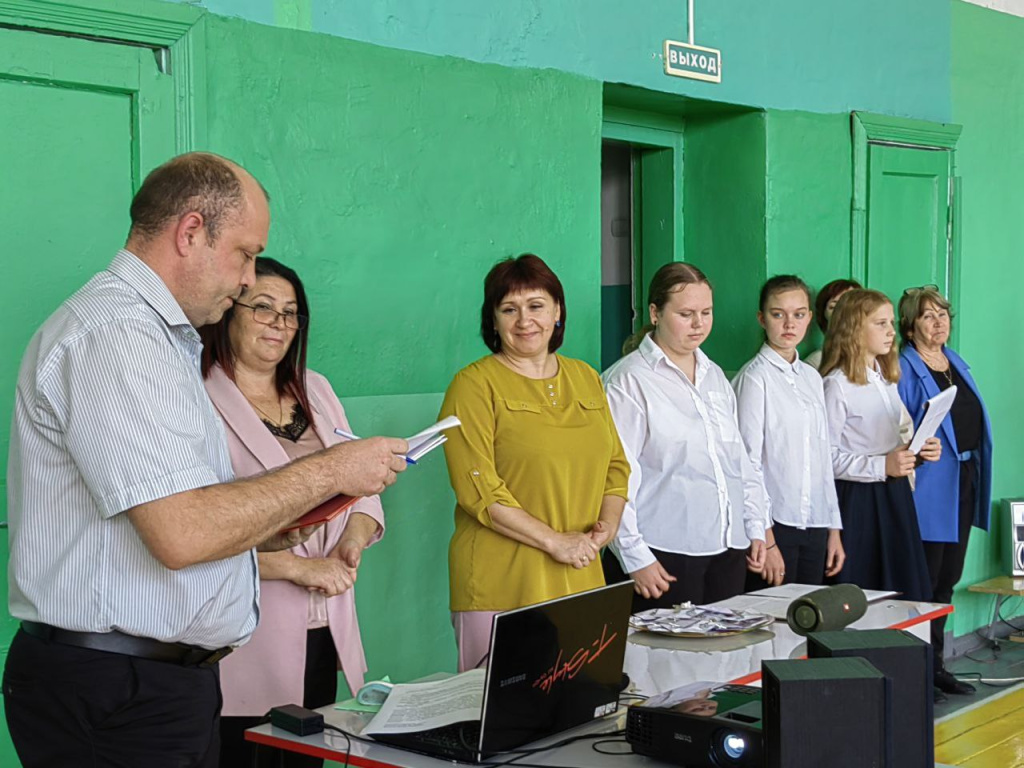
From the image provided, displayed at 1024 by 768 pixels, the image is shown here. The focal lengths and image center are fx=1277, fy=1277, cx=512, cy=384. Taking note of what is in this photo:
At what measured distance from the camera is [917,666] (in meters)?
1.97

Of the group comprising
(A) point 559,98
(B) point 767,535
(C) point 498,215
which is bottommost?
(B) point 767,535

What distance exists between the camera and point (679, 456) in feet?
13.4

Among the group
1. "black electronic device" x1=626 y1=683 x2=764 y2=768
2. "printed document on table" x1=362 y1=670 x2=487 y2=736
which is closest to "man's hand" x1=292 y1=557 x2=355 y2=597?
"printed document on table" x1=362 y1=670 x2=487 y2=736

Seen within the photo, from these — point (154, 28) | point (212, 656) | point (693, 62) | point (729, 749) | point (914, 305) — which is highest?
point (693, 62)

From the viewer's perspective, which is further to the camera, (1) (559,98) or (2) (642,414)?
(1) (559,98)

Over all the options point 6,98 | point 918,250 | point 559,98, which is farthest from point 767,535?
point 6,98

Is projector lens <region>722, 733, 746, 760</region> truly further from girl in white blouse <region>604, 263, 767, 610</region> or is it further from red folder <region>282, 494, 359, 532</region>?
girl in white blouse <region>604, 263, 767, 610</region>

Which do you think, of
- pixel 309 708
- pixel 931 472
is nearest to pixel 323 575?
pixel 309 708

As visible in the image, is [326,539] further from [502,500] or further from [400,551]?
[400,551]

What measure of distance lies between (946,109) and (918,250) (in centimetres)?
76

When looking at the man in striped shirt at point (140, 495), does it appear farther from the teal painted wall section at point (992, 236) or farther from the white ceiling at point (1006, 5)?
the white ceiling at point (1006, 5)

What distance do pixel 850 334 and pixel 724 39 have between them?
4.28 ft

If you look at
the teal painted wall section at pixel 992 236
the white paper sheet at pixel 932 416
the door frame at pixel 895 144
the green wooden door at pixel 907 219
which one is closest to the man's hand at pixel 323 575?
the white paper sheet at pixel 932 416

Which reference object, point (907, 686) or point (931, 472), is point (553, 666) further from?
point (931, 472)
